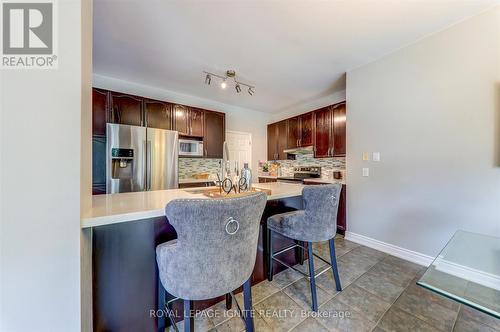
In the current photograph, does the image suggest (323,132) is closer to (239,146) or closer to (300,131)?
(300,131)

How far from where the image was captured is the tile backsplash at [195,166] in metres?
3.89

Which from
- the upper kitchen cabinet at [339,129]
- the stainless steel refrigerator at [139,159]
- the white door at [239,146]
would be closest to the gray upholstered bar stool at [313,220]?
the upper kitchen cabinet at [339,129]

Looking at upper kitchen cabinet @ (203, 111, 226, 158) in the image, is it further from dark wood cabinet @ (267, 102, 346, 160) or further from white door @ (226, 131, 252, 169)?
dark wood cabinet @ (267, 102, 346, 160)

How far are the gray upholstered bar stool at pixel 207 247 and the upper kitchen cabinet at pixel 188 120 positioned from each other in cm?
296

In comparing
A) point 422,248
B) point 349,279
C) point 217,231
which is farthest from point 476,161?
point 217,231

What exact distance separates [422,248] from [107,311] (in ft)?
9.77

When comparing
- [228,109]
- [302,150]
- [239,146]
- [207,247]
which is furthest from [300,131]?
[207,247]

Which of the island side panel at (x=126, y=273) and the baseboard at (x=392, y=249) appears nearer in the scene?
the island side panel at (x=126, y=273)

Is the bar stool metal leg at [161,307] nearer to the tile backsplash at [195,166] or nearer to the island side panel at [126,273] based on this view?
the island side panel at [126,273]

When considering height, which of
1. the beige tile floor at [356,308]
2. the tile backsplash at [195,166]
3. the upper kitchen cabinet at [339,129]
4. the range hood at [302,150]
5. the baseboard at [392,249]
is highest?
the upper kitchen cabinet at [339,129]
